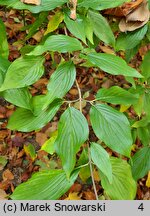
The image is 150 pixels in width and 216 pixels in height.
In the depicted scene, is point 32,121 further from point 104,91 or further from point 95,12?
point 95,12

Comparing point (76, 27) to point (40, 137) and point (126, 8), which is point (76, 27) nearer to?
point (126, 8)

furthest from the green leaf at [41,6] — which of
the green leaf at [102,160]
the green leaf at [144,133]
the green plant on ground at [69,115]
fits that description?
the green leaf at [144,133]

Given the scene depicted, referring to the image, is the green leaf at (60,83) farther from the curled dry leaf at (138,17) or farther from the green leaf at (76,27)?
the curled dry leaf at (138,17)

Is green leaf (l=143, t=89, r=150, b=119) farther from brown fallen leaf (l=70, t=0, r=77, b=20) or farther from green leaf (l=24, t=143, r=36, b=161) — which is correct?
green leaf (l=24, t=143, r=36, b=161)

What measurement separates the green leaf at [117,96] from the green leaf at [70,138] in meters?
0.12

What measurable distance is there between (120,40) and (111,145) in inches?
18.7

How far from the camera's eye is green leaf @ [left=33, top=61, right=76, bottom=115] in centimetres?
87

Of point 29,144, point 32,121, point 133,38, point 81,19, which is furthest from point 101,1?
point 29,144

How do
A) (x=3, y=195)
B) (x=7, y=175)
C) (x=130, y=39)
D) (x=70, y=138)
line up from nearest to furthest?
1. (x=70, y=138)
2. (x=130, y=39)
3. (x=3, y=195)
4. (x=7, y=175)

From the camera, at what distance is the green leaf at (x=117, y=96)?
95cm

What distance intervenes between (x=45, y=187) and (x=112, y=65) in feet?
1.12

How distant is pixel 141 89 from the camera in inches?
51.3

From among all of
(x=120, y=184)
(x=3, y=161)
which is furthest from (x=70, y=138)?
(x=3, y=161)

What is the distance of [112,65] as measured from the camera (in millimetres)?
886
